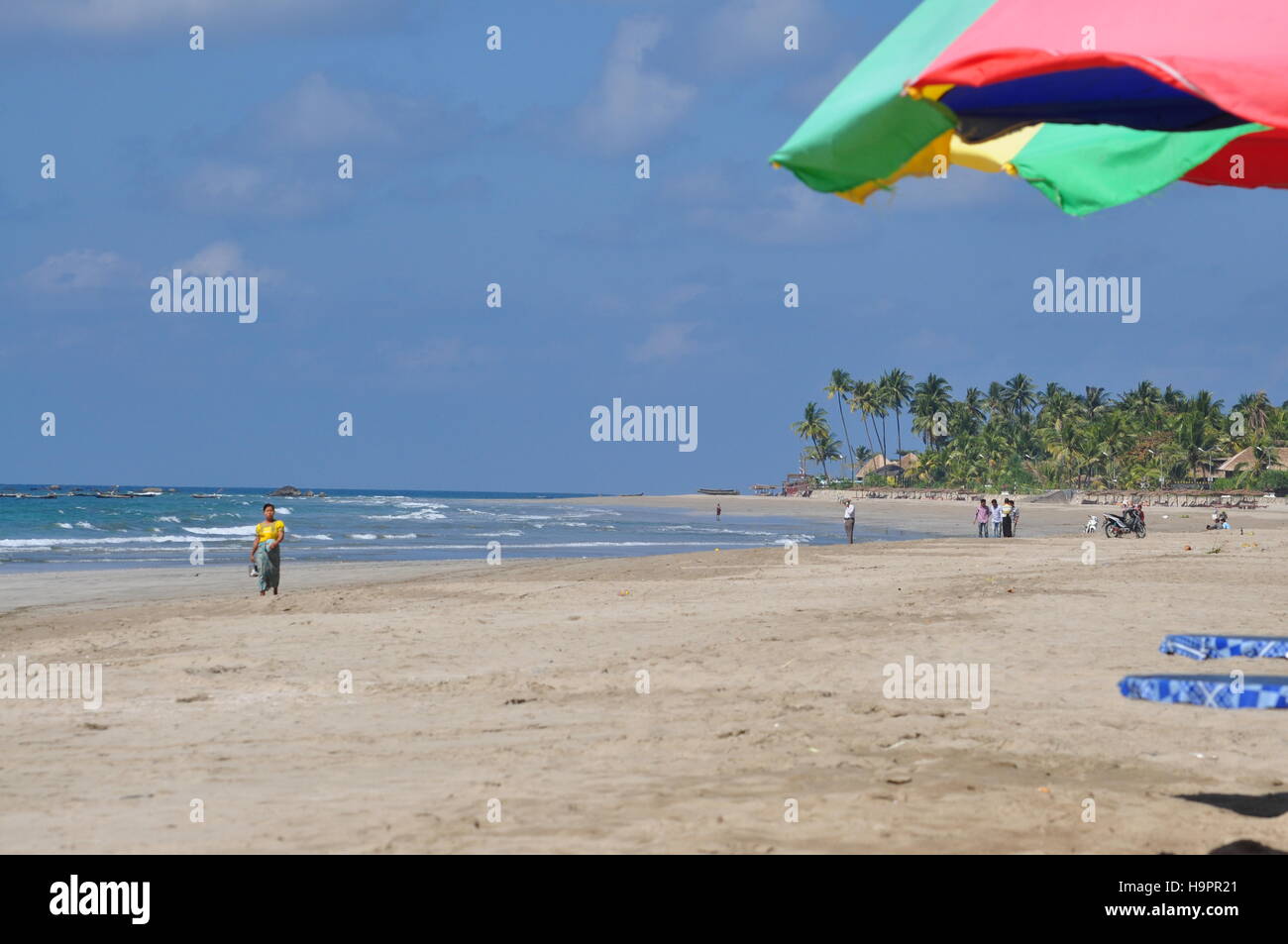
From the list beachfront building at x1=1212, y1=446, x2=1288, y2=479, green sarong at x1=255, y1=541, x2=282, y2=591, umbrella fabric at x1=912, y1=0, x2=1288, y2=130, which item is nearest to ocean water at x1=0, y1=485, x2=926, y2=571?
green sarong at x1=255, y1=541, x2=282, y2=591

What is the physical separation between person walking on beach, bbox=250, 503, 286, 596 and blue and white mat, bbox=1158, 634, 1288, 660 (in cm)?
1282

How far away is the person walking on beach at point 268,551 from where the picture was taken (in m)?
16.2

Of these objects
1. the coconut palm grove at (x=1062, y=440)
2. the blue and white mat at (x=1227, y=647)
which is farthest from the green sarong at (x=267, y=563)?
the coconut palm grove at (x=1062, y=440)

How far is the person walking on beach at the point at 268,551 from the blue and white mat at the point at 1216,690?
13.1m

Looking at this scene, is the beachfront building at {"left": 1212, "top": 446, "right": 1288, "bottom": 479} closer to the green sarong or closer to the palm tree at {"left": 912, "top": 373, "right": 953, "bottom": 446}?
the palm tree at {"left": 912, "top": 373, "right": 953, "bottom": 446}

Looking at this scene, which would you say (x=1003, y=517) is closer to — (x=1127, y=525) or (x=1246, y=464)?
(x=1127, y=525)

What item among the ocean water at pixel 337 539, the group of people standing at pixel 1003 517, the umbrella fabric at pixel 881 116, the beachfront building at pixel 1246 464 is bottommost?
the ocean water at pixel 337 539

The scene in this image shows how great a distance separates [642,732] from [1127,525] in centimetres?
3354

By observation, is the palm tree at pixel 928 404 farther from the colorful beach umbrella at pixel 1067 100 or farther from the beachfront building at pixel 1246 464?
the colorful beach umbrella at pixel 1067 100

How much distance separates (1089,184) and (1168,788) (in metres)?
3.13

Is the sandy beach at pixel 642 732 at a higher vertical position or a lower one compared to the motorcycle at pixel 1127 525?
higher
